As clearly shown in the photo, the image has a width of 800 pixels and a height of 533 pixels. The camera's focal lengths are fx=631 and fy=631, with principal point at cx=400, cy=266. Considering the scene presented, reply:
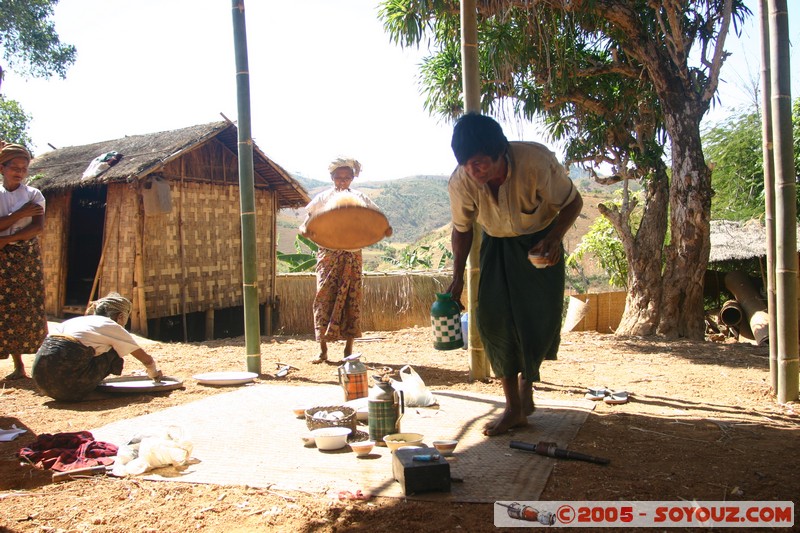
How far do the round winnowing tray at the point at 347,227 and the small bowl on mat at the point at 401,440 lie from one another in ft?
8.78

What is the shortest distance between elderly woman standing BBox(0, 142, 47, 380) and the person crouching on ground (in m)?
0.84

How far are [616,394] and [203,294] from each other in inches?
282

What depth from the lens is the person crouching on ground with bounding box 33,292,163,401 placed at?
403cm

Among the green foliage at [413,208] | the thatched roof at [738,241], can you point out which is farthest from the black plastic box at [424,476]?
the green foliage at [413,208]

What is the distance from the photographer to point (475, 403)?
3773 millimetres

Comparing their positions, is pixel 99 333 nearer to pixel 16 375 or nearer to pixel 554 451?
pixel 16 375

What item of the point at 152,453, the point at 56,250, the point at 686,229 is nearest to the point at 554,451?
the point at 152,453

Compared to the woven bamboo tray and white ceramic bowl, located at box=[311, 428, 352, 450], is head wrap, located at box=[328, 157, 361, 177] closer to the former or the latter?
the woven bamboo tray

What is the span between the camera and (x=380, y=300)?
10773 mm

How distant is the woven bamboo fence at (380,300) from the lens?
10734 millimetres

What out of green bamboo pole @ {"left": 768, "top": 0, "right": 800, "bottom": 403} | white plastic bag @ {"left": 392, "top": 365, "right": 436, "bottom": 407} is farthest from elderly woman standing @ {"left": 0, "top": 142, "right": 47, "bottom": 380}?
green bamboo pole @ {"left": 768, "top": 0, "right": 800, "bottom": 403}

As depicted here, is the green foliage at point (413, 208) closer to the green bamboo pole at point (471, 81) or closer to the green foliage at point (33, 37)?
the green foliage at point (33, 37)

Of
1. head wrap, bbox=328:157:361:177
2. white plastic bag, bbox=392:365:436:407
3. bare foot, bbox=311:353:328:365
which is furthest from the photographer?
bare foot, bbox=311:353:328:365

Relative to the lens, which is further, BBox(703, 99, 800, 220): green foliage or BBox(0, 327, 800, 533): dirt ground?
BBox(703, 99, 800, 220): green foliage
